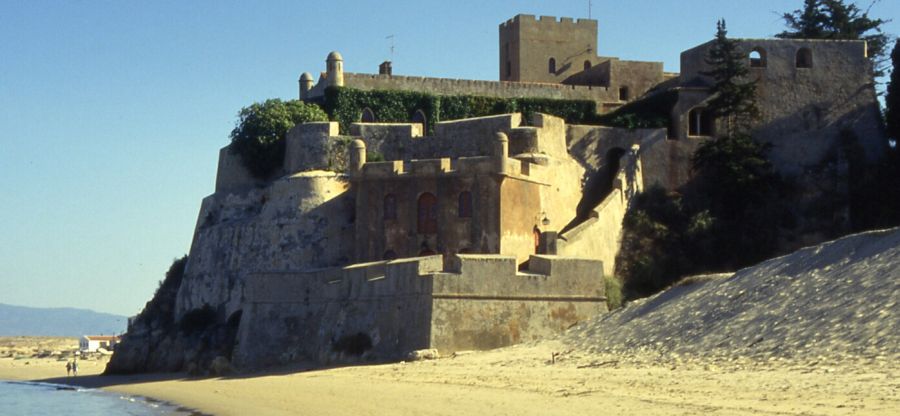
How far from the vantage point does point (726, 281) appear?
35.0 m

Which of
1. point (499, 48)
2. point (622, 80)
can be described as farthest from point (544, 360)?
point (499, 48)

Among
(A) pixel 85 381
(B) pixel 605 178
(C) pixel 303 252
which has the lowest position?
(A) pixel 85 381

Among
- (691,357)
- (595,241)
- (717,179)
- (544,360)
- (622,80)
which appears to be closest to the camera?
(691,357)

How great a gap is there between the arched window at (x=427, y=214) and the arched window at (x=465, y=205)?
0.85 meters

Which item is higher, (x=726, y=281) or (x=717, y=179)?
(x=717, y=179)

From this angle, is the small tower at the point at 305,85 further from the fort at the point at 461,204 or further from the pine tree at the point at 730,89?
the pine tree at the point at 730,89

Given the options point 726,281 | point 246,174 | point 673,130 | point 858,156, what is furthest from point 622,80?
point 726,281

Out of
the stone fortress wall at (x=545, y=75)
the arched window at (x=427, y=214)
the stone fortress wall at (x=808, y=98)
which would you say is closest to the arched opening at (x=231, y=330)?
the arched window at (x=427, y=214)

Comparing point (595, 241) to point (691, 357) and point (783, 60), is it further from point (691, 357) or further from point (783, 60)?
point (691, 357)

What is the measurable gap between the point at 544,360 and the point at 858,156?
21120 millimetres

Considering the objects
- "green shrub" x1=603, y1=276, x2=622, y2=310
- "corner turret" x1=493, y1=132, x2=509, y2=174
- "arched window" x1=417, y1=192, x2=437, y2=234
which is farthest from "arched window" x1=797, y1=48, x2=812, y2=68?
"arched window" x1=417, y1=192, x2=437, y2=234

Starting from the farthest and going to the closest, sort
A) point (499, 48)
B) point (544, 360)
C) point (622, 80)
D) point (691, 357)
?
point (499, 48) → point (622, 80) → point (544, 360) → point (691, 357)

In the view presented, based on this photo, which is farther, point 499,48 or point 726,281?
point 499,48

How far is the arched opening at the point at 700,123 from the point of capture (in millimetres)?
51719
